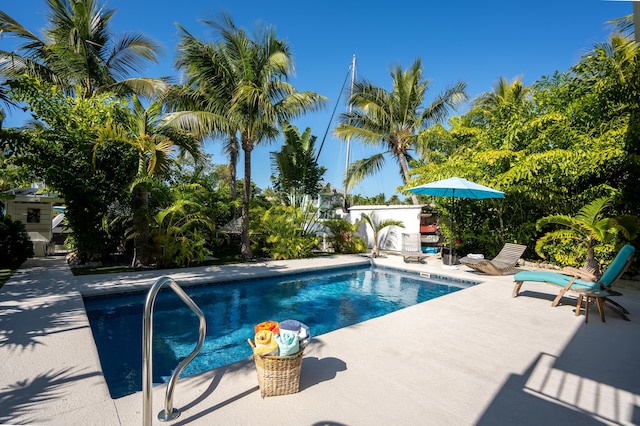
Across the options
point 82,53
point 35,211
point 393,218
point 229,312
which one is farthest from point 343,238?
point 35,211

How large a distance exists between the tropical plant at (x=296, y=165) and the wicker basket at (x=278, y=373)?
1338cm

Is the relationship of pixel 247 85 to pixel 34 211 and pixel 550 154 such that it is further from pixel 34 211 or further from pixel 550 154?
pixel 34 211

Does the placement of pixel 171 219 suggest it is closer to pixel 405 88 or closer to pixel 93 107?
pixel 93 107

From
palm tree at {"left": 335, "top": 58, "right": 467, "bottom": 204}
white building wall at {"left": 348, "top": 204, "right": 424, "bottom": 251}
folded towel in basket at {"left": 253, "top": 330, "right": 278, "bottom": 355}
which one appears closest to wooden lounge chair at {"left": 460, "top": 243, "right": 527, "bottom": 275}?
white building wall at {"left": 348, "top": 204, "right": 424, "bottom": 251}

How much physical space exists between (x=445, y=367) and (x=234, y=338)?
352 centimetres

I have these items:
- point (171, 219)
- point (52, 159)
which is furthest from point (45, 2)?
point (171, 219)

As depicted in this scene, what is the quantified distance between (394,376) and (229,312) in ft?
14.5

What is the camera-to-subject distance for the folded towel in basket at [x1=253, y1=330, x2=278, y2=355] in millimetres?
2639

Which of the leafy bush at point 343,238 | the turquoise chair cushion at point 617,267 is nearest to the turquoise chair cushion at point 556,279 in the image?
the turquoise chair cushion at point 617,267

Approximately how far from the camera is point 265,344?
8.77 feet

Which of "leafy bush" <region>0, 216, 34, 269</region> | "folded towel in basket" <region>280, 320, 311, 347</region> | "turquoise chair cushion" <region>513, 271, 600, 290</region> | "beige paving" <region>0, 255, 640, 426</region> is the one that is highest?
"leafy bush" <region>0, 216, 34, 269</region>

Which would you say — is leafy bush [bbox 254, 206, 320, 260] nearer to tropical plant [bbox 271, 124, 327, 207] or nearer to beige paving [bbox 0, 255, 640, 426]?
tropical plant [bbox 271, 124, 327, 207]

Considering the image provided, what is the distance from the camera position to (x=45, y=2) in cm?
1096

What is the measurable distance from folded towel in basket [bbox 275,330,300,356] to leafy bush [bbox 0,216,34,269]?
1035 centimetres
